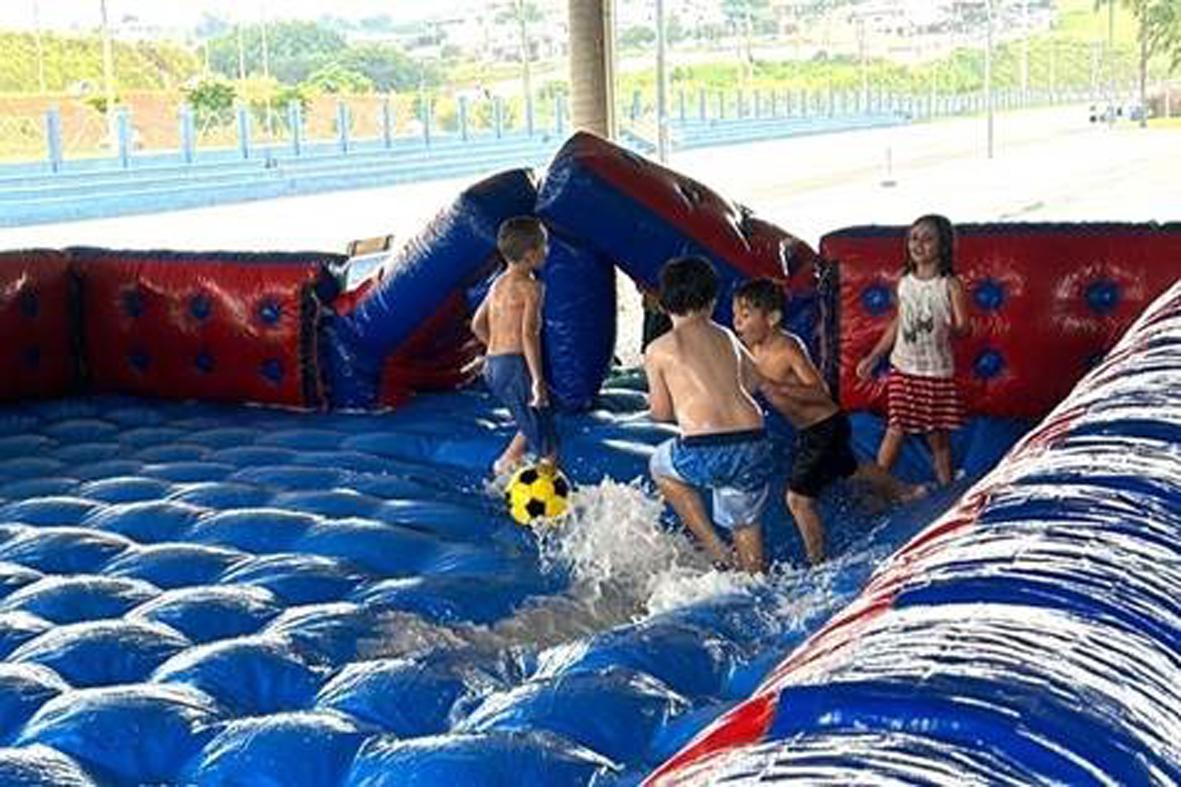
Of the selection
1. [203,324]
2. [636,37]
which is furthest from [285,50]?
[203,324]

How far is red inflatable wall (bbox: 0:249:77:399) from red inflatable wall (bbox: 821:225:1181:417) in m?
2.86

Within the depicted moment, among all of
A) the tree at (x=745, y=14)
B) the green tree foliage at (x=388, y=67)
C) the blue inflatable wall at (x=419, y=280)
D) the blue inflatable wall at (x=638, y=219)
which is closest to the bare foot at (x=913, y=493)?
the blue inflatable wall at (x=638, y=219)

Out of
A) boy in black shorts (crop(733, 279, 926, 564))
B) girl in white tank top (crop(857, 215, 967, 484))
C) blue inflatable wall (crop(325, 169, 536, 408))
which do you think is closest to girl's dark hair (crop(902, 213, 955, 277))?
girl in white tank top (crop(857, 215, 967, 484))

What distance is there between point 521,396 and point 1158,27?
4938 mm

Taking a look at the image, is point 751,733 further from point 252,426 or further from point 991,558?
point 252,426

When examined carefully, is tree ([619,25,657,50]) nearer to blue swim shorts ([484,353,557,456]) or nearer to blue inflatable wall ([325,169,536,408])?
blue inflatable wall ([325,169,536,408])

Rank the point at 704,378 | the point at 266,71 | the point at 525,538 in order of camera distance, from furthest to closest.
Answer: the point at 266,71 → the point at 525,538 → the point at 704,378

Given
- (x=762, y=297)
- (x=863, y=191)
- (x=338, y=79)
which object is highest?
(x=338, y=79)

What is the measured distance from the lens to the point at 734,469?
318 centimetres

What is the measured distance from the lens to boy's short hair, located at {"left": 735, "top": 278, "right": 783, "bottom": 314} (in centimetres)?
329

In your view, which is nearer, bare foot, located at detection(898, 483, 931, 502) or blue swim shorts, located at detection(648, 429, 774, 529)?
blue swim shorts, located at detection(648, 429, 774, 529)

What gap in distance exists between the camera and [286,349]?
5.16 m

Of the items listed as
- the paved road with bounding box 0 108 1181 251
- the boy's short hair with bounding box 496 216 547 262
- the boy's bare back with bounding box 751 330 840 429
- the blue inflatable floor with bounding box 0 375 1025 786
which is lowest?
the paved road with bounding box 0 108 1181 251

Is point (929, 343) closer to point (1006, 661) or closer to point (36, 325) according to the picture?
point (1006, 661)
